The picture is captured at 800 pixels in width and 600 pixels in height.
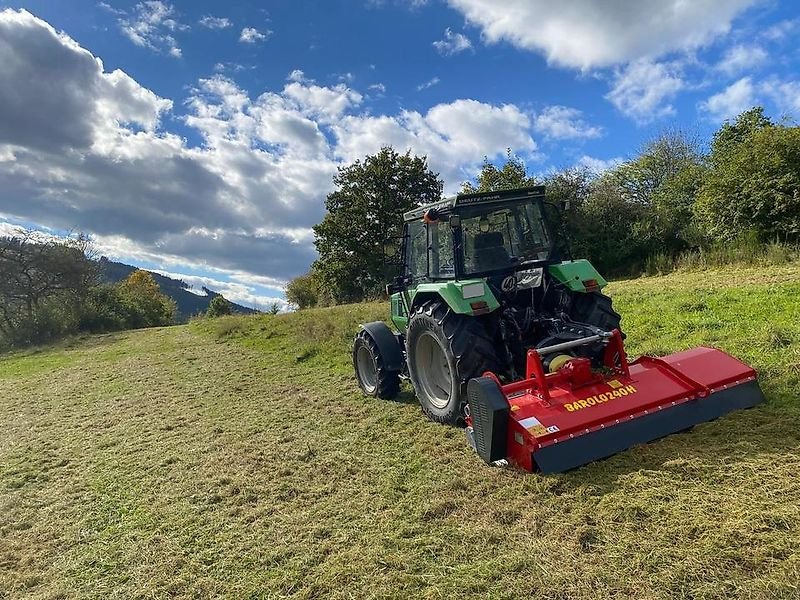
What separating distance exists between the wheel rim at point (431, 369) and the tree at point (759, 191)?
13.3 meters

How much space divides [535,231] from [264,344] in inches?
350

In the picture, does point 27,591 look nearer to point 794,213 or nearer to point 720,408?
point 720,408

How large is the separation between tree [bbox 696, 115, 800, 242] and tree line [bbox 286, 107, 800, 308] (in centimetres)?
3

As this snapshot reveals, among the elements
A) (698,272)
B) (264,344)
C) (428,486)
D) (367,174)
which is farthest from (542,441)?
(367,174)

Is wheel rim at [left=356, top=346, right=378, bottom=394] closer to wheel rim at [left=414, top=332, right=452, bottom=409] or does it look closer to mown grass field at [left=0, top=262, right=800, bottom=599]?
mown grass field at [left=0, top=262, right=800, bottom=599]

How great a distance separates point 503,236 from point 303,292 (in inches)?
1171

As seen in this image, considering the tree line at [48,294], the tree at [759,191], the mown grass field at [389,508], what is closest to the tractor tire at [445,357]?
the mown grass field at [389,508]

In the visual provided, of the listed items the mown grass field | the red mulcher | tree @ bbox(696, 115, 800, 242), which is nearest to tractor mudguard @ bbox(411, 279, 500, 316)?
the red mulcher

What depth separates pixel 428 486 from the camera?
3.63m

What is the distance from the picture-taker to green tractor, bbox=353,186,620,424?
4.35 m

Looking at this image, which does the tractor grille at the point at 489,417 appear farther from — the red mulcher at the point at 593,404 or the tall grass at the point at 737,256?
the tall grass at the point at 737,256

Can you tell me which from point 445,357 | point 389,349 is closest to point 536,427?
point 445,357

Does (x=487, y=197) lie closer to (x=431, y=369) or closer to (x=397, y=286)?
(x=397, y=286)

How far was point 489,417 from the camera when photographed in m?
3.49
